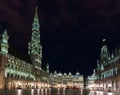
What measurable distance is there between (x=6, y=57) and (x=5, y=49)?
4491 mm

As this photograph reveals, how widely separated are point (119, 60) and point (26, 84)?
93.6m

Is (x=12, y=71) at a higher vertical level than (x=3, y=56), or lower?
lower

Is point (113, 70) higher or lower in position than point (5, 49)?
lower

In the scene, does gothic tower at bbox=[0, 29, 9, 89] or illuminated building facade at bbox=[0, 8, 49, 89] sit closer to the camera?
gothic tower at bbox=[0, 29, 9, 89]

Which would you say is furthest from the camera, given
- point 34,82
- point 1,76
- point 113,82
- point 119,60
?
point 34,82

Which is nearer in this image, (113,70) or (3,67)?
(113,70)

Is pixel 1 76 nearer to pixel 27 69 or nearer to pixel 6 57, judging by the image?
pixel 6 57

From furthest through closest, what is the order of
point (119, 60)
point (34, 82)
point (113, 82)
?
point (34, 82)
point (113, 82)
point (119, 60)

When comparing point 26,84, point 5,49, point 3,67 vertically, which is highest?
point 5,49

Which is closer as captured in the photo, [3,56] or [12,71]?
[3,56]

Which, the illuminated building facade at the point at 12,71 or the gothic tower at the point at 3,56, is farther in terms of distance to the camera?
the illuminated building facade at the point at 12,71

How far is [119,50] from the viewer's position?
3661 inches

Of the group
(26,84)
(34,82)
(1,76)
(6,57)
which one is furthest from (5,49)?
(34,82)

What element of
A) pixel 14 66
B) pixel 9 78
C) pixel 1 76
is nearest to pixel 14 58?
pixel 14 66
